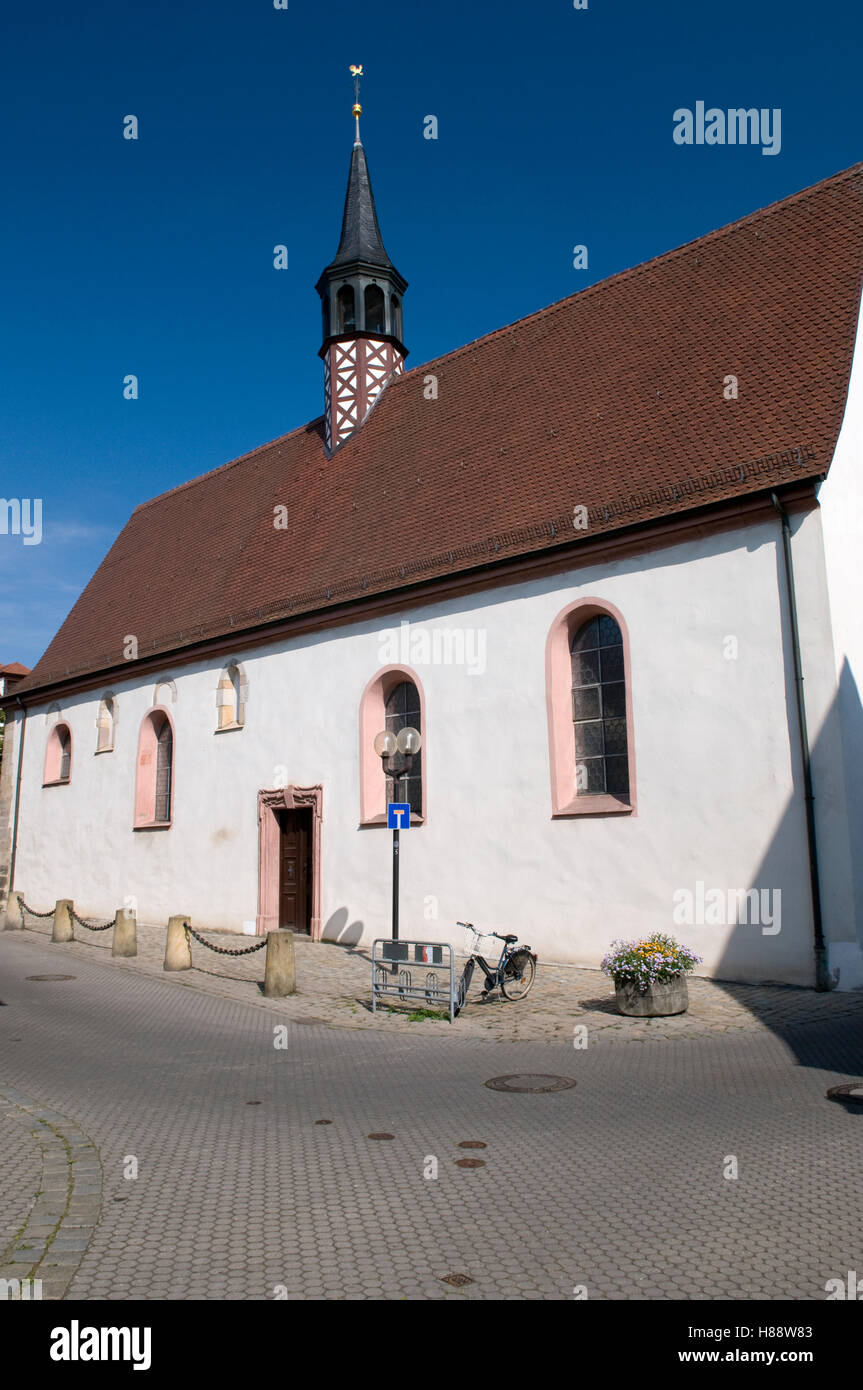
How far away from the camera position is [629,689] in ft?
43.0

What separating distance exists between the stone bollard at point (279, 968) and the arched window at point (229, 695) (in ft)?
26.3

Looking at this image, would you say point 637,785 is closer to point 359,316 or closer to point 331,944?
point 331,944

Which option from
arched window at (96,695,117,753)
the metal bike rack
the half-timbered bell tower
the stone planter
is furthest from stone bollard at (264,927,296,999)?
the half-timbered bell tower

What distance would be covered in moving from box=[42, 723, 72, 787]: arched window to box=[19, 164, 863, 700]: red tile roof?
2.57m

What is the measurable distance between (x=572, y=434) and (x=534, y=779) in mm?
5584

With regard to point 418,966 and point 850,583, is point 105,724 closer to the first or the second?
point 418,966

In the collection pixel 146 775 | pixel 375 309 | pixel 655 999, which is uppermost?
pixel 375 309

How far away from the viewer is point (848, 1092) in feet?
Answer: 22.4

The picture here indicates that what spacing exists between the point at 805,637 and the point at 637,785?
2.82 metres

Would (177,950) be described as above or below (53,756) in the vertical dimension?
below

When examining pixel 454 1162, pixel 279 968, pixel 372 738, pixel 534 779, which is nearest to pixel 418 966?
pixel 279 968

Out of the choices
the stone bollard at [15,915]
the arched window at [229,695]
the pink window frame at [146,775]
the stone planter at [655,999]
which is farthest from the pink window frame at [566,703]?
the stone bollard at [15,915]

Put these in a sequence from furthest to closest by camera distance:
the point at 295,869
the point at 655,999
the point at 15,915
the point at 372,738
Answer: the point at 15,915, the point at 295,869, the point at 372,738, the point at 655,999
